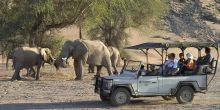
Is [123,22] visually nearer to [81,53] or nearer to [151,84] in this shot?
[81,53]

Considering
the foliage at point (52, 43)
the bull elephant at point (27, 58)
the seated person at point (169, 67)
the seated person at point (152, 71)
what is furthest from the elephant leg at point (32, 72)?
the seated person at point (169, 67)

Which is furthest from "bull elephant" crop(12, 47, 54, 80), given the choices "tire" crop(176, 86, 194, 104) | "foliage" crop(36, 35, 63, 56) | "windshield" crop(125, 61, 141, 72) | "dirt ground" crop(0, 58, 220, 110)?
"tire" crop(176, 86, 194, 104)

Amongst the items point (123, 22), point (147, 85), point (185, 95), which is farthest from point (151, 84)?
point (123, 22)

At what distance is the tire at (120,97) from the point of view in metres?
19.0

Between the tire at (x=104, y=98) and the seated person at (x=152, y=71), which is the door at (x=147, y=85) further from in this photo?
the tire at (x=104, y=98)

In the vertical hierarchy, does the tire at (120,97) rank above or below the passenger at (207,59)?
below

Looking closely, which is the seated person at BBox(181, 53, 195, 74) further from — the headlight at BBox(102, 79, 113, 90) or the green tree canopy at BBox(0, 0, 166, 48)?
the green tree canopy at BBox(0, 0, 166, 48)

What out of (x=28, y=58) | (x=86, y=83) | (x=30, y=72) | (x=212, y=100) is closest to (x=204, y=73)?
(x=212, y=100)

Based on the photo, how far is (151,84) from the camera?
19.4 m

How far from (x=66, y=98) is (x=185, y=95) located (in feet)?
14.3

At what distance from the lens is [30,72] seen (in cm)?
3359

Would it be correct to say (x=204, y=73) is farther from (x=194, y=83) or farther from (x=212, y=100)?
(x=212, y=100)

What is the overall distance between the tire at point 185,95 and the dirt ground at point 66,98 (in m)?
0.21

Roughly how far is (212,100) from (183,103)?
5.88ft
